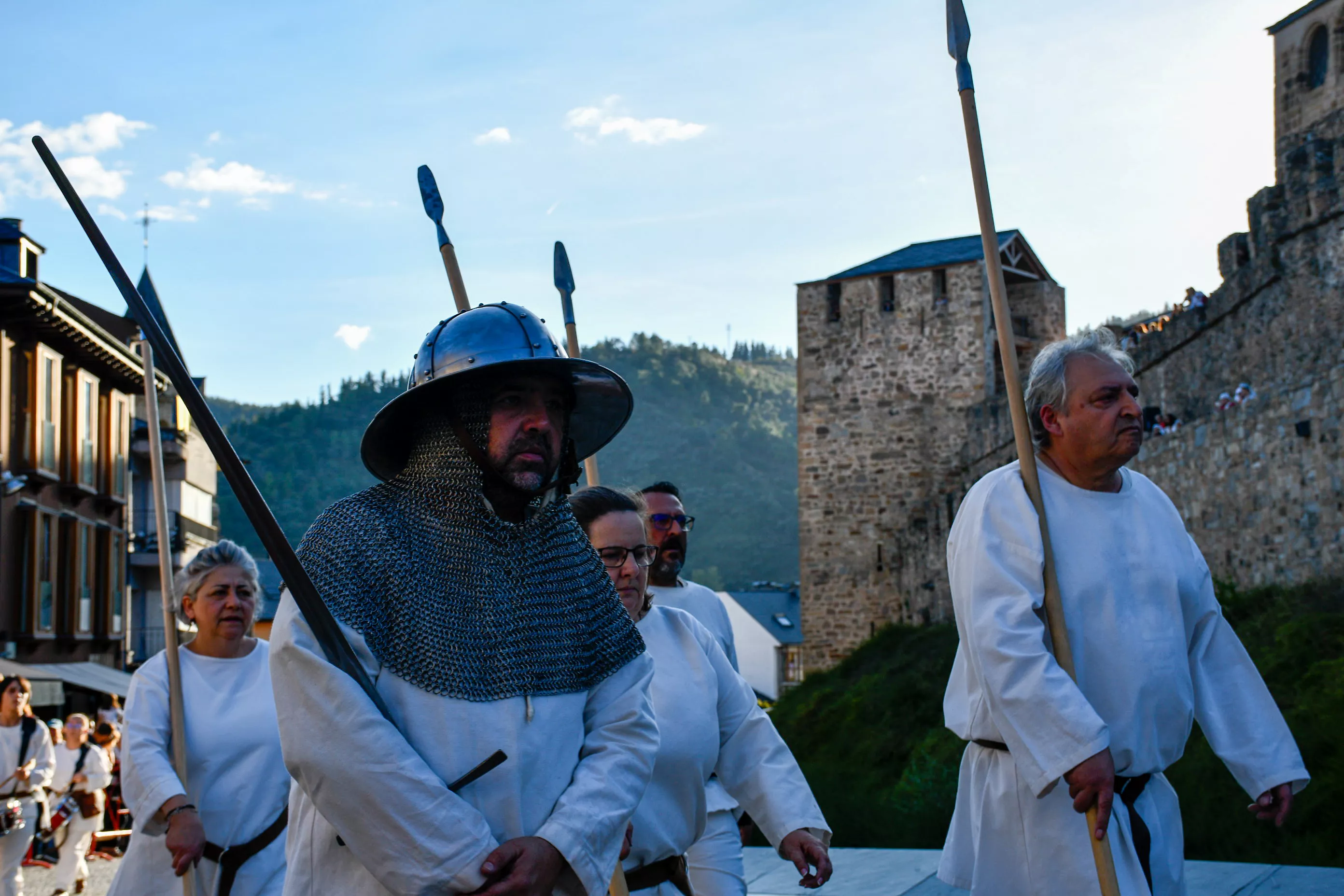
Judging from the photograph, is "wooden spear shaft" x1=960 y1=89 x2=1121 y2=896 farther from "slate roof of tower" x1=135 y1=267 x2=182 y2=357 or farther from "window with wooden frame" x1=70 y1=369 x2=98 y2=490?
"window with wooden frame" x1=70 y1=369 x2=98 y2=490

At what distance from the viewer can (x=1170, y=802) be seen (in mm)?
3832

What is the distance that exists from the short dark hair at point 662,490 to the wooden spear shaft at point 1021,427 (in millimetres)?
2271

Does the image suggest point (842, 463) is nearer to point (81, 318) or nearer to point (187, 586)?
point (81, 318)

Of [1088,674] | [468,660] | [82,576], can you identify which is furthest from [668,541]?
[82,576]

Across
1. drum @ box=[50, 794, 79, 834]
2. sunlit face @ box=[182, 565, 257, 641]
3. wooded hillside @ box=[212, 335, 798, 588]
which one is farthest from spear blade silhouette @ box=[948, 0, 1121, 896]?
wooded hillside @ box=[212, 335, 798, 588]

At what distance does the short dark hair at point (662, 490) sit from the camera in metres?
6.13

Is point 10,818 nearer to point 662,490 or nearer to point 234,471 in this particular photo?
point 662,490

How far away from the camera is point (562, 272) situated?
5449 mm

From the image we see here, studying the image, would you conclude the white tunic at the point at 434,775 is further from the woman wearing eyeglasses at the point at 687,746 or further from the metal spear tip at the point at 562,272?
the metal spear tip at the point at 562,272

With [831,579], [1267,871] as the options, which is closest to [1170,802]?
[1267,871]

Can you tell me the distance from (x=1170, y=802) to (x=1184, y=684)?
0.99 ft

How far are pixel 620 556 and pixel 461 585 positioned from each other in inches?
51.6

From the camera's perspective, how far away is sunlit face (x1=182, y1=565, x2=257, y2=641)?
216 inches

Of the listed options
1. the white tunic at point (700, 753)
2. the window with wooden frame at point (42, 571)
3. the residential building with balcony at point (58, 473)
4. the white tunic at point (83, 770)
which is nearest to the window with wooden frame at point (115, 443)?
the residential building with balcony at point (58, 473)
